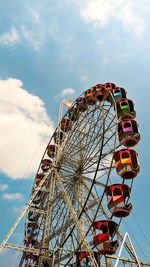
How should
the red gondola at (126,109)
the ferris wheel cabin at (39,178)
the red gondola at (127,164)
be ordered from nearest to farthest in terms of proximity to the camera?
the red gondola at (127,164), the red gondola at (126,109), the ferris wheel cabin at (39,178)

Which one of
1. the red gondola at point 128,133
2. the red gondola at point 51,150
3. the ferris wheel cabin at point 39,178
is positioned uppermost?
the red gondola at point 51,150

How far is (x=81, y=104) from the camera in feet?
60.1

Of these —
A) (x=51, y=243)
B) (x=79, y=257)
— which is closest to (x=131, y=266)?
(x=79, y=257)

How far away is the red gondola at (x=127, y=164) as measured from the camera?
11.2 m

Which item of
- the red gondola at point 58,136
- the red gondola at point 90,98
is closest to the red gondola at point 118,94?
the red gondola at point 90,98

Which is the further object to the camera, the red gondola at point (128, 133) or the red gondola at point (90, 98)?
the red gondola at point (90, 98)

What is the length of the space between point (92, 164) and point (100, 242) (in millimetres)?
5818

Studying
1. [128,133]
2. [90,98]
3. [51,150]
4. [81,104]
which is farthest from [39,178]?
[128,133]

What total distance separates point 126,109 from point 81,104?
16.4 ft

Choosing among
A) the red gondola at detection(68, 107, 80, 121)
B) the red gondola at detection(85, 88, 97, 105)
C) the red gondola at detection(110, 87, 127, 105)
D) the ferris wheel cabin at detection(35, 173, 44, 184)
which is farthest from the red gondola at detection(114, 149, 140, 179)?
the ferris wheel cabin at detection(35, 173, 44, 184)

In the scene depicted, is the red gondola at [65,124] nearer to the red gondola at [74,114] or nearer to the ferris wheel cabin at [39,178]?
the red gondola at [74,114]

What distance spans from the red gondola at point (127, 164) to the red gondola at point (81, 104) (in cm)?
737

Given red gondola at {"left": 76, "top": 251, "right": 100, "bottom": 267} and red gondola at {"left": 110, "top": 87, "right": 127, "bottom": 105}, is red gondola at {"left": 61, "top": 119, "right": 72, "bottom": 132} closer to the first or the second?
→ red gondola at {"left": 110, "top": 87, "right": 127, "bottom": 105}

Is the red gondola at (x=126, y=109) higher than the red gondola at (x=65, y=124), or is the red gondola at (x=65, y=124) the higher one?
the red gondola at (x=65, y=124)
